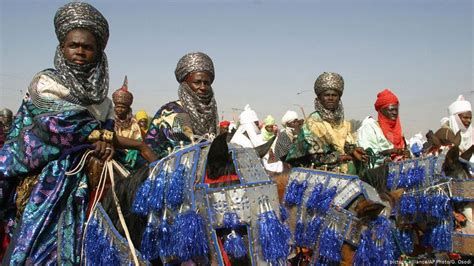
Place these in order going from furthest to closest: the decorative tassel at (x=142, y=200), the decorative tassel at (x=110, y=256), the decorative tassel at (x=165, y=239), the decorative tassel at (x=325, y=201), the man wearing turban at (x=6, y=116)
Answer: the man wearing turban at (x=6, y=116) < the decorative tassel at (x=325, y=201) < the decorative tassel at (x=110, y=256) < the decorative tassel at (x=142, y=200) < the decorative tassel at (x=165, y=239)

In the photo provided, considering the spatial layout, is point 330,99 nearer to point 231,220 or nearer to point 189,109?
point 189,109

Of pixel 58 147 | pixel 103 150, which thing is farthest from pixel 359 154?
pixel 58 147

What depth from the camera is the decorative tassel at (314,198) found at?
4746 millimetres

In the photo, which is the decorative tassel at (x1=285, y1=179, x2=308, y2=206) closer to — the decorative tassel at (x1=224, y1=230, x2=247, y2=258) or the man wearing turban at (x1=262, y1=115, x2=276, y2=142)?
the decorative tassel at (x1=224, y1=230, x2=247, y2=258)

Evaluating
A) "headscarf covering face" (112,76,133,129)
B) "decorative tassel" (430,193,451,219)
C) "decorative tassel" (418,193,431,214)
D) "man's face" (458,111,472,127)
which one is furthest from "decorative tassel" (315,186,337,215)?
"man's face" (458,111,472,127)

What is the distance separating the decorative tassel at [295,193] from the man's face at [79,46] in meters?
2.70

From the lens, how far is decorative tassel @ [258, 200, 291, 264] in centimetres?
237

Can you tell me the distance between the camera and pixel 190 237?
2389 millimetres

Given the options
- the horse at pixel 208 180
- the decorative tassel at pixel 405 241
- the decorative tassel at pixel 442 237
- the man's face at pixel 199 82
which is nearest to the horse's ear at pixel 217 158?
the horse at pixel 208 180

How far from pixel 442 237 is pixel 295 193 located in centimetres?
209

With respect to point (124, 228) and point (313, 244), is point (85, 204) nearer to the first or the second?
point (124, 228)

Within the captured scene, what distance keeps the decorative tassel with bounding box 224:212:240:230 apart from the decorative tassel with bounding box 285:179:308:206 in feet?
8.53

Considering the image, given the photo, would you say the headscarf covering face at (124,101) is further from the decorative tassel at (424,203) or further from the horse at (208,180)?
the horse at (208,180)

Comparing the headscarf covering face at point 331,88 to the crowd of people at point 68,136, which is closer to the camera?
the crowd of people at point 68,136
